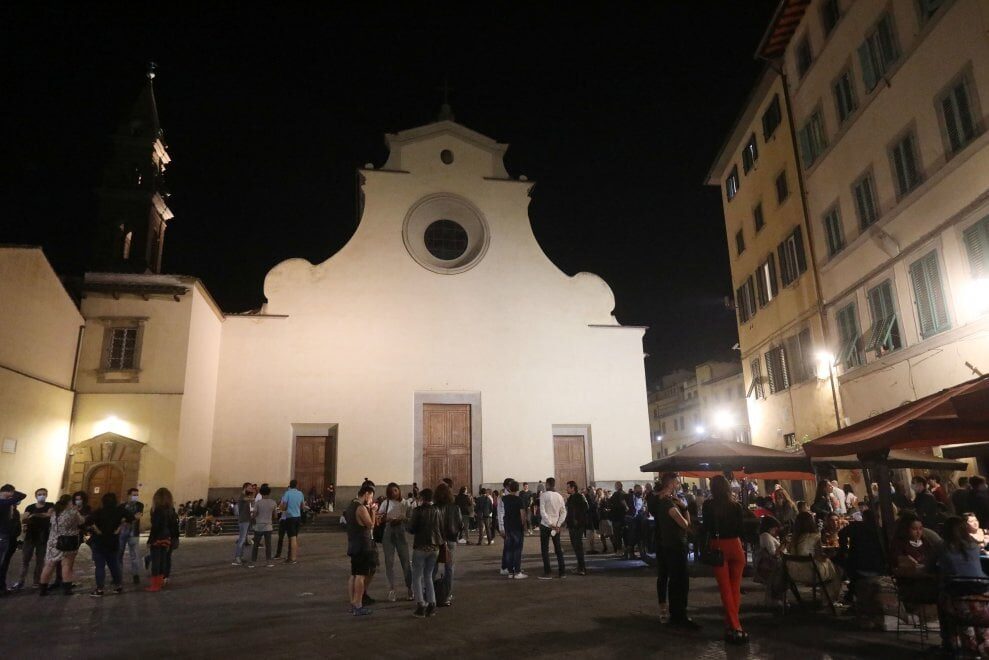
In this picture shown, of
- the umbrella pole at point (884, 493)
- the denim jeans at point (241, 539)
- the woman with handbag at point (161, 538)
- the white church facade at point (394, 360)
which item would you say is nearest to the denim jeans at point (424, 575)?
the woman with handbag at point (161, 538)

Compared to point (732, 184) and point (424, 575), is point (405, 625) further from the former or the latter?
point (732, 184)

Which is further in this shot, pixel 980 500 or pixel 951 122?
pixel 951 122

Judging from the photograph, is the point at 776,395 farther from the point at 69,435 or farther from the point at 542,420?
the point at 69,435

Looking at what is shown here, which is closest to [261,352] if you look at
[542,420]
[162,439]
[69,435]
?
[162,439]

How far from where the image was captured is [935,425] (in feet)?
21.1

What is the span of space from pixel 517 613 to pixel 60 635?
4773mm

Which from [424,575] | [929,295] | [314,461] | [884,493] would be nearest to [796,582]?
[884,493]

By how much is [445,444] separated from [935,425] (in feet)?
56.5

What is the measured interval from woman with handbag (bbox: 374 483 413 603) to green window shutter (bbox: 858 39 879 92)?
1246cm

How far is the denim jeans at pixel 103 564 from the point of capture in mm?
9039

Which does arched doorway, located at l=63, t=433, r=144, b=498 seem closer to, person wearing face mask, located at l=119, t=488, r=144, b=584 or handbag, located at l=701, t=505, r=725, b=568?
person wearing face mask, located at l=119, t=488, r=144, b=584

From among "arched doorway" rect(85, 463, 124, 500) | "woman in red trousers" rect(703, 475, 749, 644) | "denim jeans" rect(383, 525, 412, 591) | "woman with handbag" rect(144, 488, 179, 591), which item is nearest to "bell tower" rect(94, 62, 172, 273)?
"arched doorway" rect(85, 463, 124, 500)

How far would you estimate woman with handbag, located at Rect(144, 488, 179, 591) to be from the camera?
9.41m

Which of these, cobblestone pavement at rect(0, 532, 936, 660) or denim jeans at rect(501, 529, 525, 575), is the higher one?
denim jeans at rect(501, 529, 525, 575)
